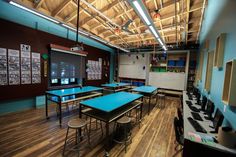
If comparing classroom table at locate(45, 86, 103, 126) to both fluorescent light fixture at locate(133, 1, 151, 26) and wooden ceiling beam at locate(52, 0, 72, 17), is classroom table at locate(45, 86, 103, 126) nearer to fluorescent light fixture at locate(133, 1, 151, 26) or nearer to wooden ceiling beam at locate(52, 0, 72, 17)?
wooden ceiling beam at locate(52, 0, 72, 17)

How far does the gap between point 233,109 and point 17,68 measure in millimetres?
5528

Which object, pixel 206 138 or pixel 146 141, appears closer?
pixel 206 138

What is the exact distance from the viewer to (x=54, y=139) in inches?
97.7

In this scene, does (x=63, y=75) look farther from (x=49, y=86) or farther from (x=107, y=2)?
(x=107, y=2)

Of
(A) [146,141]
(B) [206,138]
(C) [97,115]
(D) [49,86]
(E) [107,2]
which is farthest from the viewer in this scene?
(D) [49,86]

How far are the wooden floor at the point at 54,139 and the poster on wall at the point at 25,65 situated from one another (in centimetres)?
119

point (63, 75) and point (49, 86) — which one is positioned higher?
point (63, 75)

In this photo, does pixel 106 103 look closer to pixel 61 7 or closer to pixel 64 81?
pixel 61 7

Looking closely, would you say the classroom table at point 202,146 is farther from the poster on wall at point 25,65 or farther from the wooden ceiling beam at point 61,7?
the poster on wall at point 25,65

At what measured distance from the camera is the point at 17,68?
3.65 m

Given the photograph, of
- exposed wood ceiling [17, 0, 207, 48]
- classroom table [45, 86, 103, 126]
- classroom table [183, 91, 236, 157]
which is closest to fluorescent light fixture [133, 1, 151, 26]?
exposed wood ceiling [17, 0, 207, 48]

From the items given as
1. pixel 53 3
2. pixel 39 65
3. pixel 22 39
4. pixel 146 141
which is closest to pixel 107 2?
pixel 53 3

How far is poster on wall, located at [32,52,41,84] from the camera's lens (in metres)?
4.05

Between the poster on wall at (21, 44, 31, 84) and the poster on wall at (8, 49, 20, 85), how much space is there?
11cm
